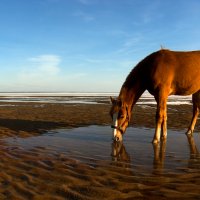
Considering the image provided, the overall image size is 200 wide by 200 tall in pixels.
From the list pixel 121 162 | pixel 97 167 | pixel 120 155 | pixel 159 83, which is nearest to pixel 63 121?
pixel 159 83

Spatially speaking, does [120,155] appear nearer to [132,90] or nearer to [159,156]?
[159,156]

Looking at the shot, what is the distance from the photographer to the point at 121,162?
814 cm

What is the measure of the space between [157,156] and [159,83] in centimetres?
340

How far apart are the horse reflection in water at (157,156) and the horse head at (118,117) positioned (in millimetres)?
341

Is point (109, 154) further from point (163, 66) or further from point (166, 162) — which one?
point (163, 66)

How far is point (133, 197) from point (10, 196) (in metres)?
2.25

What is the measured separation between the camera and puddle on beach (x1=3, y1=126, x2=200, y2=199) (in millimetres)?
5723

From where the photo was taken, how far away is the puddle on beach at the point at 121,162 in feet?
18.8

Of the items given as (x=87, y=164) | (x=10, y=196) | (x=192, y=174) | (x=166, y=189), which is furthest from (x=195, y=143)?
(x=10, y=196)

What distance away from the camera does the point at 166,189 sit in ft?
18.9

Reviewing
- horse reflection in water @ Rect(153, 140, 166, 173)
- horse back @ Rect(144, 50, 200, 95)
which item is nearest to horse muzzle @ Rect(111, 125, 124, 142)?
horse reflection in water @ Rect(153, 140, 166, 173)

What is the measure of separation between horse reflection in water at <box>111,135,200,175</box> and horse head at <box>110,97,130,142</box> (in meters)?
0.34

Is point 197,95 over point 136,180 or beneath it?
over

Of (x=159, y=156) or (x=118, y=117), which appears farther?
(x=118, y=117)
